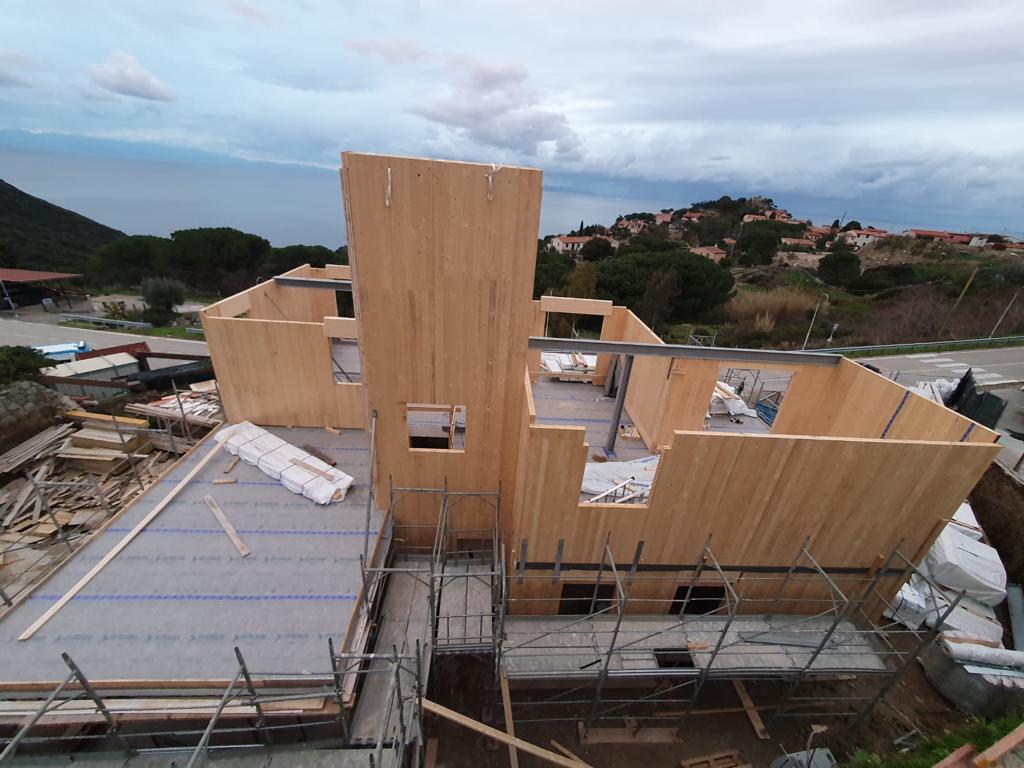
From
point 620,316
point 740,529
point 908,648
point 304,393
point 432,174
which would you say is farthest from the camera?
point 620,316

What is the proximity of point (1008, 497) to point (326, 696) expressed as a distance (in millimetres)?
17973

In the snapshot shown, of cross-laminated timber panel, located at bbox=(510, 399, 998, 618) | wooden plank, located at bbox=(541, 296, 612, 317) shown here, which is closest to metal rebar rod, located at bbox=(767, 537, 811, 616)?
cross-laminated timber panel, located at bbox=(510, 399, 998, 618)

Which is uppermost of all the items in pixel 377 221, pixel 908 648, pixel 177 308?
pixel 377 221

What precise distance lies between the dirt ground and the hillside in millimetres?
59462

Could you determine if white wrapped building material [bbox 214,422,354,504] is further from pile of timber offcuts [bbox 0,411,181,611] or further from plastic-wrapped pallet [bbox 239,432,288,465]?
pile of timber offcuts [bbox 0,411,181,611]

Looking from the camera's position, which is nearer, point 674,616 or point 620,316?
point 674,616

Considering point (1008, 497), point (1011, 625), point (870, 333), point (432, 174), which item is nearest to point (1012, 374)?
point (870, 333)

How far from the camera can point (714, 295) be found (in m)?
34.8

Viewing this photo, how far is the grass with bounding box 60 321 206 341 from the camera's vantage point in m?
27.4

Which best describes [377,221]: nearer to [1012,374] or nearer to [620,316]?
[620,316]

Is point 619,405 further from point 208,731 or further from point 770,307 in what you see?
point 770,307

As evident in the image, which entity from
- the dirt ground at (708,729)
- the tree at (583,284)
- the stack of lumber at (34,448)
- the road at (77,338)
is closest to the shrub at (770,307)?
the tree at (583,284)

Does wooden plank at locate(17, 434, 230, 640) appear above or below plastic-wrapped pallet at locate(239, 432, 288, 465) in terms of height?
below

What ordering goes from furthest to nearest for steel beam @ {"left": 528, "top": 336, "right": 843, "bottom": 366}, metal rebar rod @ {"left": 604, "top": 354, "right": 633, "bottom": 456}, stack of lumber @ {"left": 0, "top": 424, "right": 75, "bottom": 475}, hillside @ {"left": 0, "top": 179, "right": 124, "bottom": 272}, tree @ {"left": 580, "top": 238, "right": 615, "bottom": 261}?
tree @ {"left": 580, "top": 238, "right": 615, "bottom": 261} → hillside @ {"left": 0, "top": 179, "right": 124, "bottom": 272} → stack of lumber @ {"left": 0, "top": 424, "right": 75, "bottom": 475} → metal rebar rod @ {"left": 604, "top": 354, "right": 633, "bottom": 456} → steel beam @ {"left": 528, "top": 336, "right": 843, "bottom": 366}
